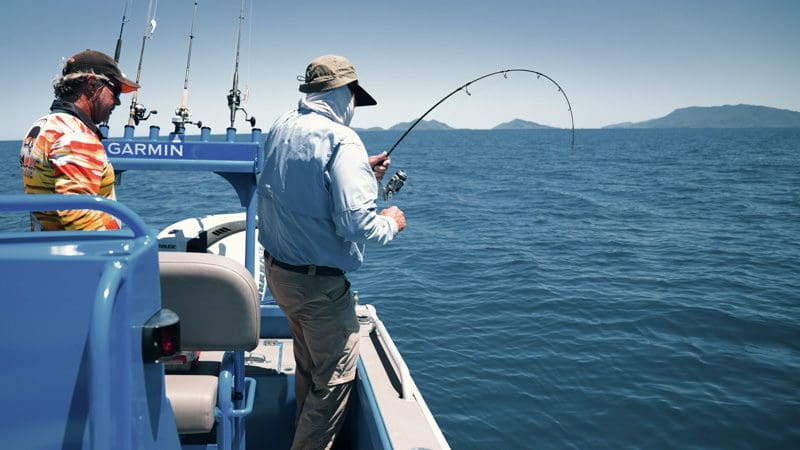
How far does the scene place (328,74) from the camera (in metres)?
2.47

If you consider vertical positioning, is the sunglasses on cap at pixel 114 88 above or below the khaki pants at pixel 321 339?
above

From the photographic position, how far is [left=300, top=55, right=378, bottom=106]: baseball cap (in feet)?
8.09

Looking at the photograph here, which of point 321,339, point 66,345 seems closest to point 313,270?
point 321,339

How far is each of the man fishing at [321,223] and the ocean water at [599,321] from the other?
11.2ft

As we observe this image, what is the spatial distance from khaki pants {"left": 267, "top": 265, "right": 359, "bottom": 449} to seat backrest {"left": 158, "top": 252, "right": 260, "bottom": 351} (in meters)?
0.57

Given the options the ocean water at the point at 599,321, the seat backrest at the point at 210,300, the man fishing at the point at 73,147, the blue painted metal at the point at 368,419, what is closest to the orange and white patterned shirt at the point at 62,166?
the man fishing at the point at 73,147

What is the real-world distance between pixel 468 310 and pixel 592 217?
9787 millimetres

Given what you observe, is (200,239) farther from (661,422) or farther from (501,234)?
(501,234)

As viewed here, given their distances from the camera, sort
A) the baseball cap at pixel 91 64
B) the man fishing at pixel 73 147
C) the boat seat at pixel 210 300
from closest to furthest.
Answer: the boat seat at pixel 210 300 → the man fishing at pixel 73 147 → the baseball cap at pixel 91 64

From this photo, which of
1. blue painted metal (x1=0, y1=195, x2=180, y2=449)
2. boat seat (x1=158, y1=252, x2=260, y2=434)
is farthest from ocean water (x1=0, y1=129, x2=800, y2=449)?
blue painted metal (x1=0, y1=195, x2=180, y2=449)

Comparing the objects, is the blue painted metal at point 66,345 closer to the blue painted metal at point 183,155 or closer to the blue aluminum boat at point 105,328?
the blue aluminum boat at point 105,328

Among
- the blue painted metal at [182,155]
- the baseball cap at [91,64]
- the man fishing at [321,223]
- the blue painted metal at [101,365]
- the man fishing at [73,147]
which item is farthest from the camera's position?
the blue painted metal at [182,155]

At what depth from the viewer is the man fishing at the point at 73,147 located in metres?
1.96

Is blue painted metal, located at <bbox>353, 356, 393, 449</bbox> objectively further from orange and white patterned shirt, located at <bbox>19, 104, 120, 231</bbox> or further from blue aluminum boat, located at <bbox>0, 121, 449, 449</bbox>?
orange and white patterned shirt, located at <bbox>19, 104, 120, 231</bbox>
